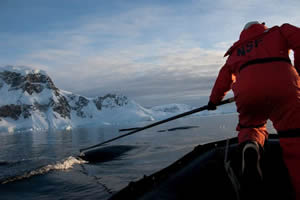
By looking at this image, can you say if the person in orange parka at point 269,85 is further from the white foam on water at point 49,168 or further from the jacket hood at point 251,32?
the white foam on water at point 49,168

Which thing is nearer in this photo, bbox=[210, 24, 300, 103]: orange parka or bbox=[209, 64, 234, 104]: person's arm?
bbox=[210, 24, 300, 103]: orange parka

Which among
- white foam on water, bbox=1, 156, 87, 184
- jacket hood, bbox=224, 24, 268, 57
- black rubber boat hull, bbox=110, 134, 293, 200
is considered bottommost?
white foam on water, bbox=1, 156, 87, 184

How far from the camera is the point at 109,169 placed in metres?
12.9

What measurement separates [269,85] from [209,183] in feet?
6.04

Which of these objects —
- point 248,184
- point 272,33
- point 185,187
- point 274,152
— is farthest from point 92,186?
point 272,33

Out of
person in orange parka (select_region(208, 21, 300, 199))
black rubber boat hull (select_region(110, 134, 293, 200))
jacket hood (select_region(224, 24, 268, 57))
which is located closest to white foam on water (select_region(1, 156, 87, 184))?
black rubber boat hull (select_region(110, 134, 293, 200))

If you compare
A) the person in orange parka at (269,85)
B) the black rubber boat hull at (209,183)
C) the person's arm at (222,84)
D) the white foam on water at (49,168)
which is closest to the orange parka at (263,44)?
the person in orange parka at (269,85)

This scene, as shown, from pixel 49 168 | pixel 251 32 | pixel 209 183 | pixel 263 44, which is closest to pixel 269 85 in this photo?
pixel 263 44

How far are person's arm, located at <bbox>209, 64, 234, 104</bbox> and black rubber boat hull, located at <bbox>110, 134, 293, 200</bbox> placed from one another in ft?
3.73

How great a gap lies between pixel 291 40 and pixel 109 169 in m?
10.8

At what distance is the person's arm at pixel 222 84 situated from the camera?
15.4 ft

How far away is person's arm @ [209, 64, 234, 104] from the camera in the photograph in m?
4.70

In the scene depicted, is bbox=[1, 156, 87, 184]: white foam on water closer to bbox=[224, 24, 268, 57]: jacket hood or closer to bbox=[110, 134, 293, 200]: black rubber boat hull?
bbox=[110, 134, 293, 200]: black rubber boat hull

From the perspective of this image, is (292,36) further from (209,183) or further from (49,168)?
(49,168)
